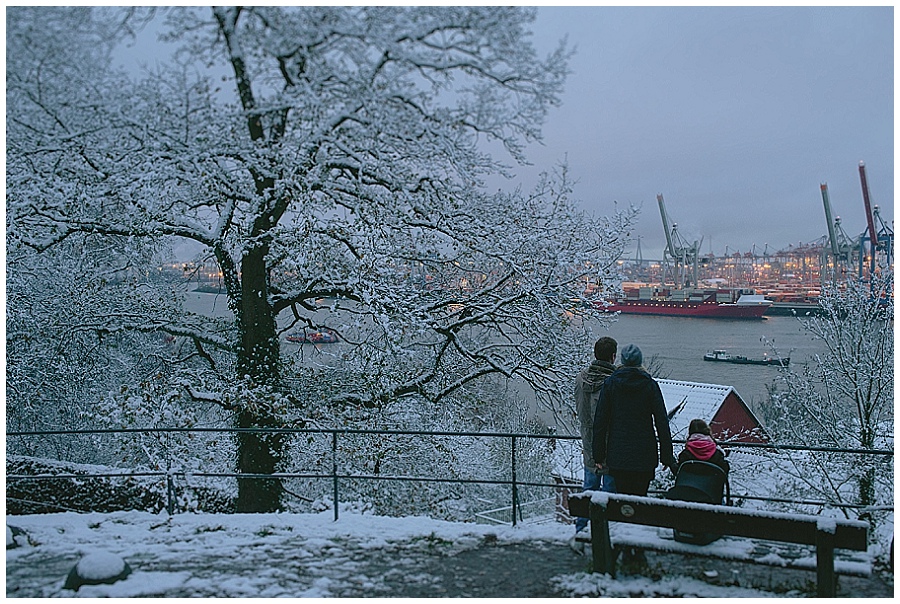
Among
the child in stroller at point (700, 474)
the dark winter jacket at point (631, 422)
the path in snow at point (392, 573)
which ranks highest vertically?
the dark winter jacket at point (631, 422)

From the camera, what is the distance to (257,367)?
8766 mm

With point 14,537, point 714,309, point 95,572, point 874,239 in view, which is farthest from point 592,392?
point 714,309

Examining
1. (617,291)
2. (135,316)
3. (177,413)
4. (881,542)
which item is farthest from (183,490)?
(881,542)

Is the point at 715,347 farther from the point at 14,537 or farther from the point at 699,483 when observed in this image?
the point at 14,537

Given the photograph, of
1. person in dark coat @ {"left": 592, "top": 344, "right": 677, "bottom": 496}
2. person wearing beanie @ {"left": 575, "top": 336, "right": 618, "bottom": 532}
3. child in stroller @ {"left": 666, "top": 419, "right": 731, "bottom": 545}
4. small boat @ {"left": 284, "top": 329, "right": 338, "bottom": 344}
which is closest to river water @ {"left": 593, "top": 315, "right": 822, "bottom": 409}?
small boat @ {"left": 284, "top": 329, "right": 338, "bottom": 344}

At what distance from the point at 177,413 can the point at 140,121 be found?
3398mm

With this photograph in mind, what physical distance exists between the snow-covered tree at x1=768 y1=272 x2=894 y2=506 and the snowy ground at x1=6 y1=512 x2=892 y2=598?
1299cm

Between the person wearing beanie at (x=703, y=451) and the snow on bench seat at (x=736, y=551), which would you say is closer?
the snow on bench seat at (x=736, y=551)

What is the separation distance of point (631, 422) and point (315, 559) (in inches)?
95.4

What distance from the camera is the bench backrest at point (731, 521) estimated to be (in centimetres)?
378

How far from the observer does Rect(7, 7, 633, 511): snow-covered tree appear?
24.8 feet

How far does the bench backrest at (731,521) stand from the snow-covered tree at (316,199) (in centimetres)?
456

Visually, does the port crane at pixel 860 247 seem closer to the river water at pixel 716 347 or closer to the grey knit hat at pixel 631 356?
the river water at pixel 716 347

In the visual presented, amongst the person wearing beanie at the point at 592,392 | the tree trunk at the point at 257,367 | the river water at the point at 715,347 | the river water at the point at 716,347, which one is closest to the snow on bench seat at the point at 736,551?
the person wearing beanie at the point at 592,392
